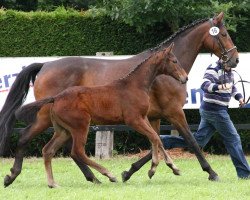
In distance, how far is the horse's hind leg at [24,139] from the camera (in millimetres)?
10500

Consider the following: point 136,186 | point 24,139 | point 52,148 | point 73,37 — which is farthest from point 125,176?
point 73,37

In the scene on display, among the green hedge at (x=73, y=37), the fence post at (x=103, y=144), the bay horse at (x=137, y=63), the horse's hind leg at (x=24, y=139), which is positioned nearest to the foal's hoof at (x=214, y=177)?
the bay horse at (x=137, y=63)

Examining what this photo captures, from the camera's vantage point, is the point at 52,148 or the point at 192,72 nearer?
the point at 52,148

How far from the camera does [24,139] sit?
10.7 m

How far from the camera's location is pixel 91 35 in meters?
15.4

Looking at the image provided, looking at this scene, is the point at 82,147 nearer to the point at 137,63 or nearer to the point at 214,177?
the point at 137,63

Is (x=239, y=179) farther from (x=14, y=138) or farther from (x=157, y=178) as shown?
(x=14, y=138)

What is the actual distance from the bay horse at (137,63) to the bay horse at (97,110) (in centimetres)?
72

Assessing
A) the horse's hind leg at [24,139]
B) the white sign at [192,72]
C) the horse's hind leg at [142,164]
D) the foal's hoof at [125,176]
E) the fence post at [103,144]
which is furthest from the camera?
the fence post at [103,144]

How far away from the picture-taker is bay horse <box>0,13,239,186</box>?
11.3 metres

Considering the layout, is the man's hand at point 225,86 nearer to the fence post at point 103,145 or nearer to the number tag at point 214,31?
the number tag at point 214,31

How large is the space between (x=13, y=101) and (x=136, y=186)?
2.39 metres

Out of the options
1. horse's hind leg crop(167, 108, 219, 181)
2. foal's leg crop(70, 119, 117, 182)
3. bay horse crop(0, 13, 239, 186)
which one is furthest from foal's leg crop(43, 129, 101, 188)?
horse's hind leg crop(167, 108, 219, 181)

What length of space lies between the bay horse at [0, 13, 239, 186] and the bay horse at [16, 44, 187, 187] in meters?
0.72
